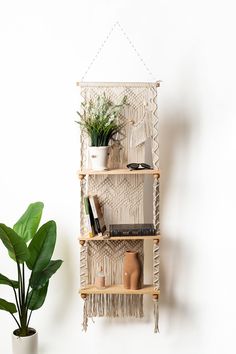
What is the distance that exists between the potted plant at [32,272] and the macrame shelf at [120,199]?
0.19 metres

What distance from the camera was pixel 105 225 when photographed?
115 inches

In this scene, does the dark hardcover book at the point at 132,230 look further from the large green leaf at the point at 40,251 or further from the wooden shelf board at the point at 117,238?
the large green leaf at the point at 40,251

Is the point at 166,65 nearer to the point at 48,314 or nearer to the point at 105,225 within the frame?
the point at 105,225

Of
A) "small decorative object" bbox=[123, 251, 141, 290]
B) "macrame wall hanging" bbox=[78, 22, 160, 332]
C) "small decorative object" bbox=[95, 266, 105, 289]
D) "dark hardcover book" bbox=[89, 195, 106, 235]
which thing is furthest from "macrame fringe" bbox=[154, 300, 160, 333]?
"dark hardcover book" bbox=[89, 195, 106, 235]

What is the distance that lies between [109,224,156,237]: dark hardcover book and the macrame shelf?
0.08 ft

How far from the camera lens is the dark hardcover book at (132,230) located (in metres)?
2.80

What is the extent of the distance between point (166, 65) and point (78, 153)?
0.74 meters

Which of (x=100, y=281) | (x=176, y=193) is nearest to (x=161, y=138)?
(x=176, y=193)

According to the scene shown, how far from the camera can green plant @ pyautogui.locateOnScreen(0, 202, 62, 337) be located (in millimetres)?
2855

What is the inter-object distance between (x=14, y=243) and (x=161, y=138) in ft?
3.52

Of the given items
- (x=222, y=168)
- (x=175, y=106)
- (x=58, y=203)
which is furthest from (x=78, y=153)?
(x=222, y=168)

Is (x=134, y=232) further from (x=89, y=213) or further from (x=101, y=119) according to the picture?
(x=101, y=119)

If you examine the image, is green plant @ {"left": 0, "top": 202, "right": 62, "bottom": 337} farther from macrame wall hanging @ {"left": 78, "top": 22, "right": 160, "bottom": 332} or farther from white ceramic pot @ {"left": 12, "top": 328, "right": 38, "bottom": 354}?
macrame wall hanging @ {"left": 78, "top": 22, "right": 160, "bottom": 332}

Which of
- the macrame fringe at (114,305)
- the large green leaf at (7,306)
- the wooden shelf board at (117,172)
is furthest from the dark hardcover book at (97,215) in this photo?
the large green leaf at (7,306)
